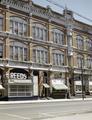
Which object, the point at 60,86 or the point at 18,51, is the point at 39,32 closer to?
the point at 18,51

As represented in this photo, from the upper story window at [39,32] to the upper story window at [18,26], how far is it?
6.98 ft

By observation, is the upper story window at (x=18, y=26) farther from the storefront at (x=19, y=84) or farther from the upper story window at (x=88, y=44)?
the upper story window at (x=88, y=44)

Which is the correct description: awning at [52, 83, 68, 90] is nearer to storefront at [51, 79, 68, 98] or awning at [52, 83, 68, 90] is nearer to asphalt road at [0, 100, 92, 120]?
storefront at [51, 79, 68, 98]

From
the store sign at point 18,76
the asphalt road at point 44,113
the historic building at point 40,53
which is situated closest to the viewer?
the asphalt road at point 44,113

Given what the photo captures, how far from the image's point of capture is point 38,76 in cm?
5578

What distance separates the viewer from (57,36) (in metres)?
61.2

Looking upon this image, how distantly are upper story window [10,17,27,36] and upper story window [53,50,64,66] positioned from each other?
8647mm

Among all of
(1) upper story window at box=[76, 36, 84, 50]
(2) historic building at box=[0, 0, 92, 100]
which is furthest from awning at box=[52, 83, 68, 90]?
(1) upper story window at box=[76, 36, 84, 50]

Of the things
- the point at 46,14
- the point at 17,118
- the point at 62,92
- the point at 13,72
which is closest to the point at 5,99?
the point at 13,72

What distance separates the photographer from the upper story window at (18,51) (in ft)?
170

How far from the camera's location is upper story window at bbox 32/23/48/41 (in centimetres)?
5591

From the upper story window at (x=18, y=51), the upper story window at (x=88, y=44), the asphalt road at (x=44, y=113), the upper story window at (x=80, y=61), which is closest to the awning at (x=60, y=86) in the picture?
the upper story window at (x=18, y=51)

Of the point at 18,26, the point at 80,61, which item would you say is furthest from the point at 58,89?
the point at 18,26

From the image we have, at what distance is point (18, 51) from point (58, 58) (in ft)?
34.7
